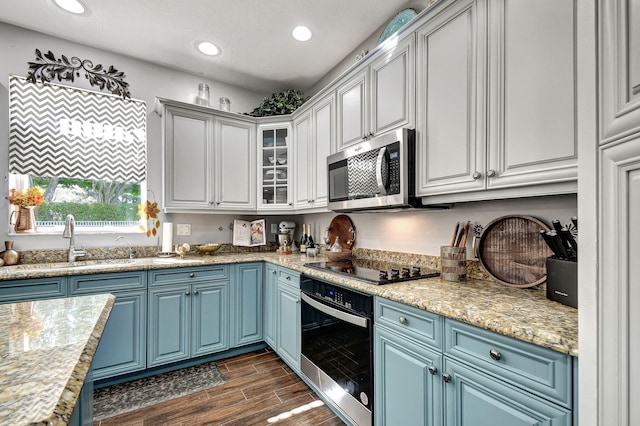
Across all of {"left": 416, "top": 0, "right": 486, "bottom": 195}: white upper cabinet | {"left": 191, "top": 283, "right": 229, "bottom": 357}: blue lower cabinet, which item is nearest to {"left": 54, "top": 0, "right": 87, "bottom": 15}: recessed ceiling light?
{"left": 191, "top": 283, "right": 229, "bottom": 357}: blue lower cabinet

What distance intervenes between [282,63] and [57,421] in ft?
10.2

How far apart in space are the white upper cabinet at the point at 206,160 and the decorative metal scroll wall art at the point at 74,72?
0.54 m

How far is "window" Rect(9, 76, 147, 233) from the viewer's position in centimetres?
245

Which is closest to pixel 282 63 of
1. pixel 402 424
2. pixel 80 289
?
pixel 80 289

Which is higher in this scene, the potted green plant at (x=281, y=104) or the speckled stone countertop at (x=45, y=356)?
the potted green plant at (x=281, y=104)

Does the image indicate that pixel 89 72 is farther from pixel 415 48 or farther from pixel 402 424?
pixel 402 424

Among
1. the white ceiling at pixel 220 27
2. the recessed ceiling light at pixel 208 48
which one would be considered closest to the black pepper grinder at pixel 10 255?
the white ceiling at pixel 220 27

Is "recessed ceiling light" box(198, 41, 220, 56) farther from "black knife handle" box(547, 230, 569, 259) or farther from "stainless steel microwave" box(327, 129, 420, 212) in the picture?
"black knife handle" box(547, 230, 569, 259)

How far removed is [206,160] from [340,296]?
1964 mm

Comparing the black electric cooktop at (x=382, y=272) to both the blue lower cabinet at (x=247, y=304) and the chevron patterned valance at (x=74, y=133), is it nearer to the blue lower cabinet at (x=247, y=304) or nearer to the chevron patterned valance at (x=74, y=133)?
the blue lower cabinet at (x=247, y=304)

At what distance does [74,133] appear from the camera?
263cm

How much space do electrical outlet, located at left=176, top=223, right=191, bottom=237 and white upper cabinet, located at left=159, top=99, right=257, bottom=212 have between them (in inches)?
12.5

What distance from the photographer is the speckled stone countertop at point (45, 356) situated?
48 cm

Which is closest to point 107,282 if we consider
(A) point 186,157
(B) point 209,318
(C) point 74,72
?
(B) point 209,318
